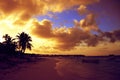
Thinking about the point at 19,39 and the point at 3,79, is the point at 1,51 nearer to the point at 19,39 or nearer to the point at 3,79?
A: the point at 19,39

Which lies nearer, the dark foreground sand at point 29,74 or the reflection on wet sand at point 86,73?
the dark foreground sand at point 29,74

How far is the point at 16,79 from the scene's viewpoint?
657 inches

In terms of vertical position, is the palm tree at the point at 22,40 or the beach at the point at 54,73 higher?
the palm tree at the point at 22,40

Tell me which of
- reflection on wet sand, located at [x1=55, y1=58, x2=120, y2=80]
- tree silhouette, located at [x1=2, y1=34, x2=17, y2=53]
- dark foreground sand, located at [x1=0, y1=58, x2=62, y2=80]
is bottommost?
reflection on wet sand, located at [x1=55, y1=58, x2=120, y2=80]

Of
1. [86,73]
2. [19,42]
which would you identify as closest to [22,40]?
[19,42]

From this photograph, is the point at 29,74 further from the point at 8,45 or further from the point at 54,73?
the point at 8,45

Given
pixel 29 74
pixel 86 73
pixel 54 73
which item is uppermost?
pixel 29 74

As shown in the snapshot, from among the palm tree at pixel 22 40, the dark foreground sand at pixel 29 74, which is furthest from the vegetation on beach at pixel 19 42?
the dark foreground sand at pixel 29 74

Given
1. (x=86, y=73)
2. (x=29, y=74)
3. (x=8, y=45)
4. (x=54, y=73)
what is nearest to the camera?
(x=29, y=74)

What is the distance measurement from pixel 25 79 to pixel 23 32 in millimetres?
54970

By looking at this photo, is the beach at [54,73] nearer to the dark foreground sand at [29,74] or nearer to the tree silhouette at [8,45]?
the dark foreground sand at [29,74]

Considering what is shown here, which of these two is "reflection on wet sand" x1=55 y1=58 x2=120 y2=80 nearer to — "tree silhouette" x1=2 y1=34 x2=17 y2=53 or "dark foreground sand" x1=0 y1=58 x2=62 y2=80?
"dark foreground sand" x1=0 y1=58 x2=62 y2=80

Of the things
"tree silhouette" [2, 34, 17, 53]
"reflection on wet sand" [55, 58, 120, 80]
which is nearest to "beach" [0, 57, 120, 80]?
"reflection on wet sand" [55, 58, 120, 80]

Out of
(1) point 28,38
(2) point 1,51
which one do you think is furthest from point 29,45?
(2) point 1,51
